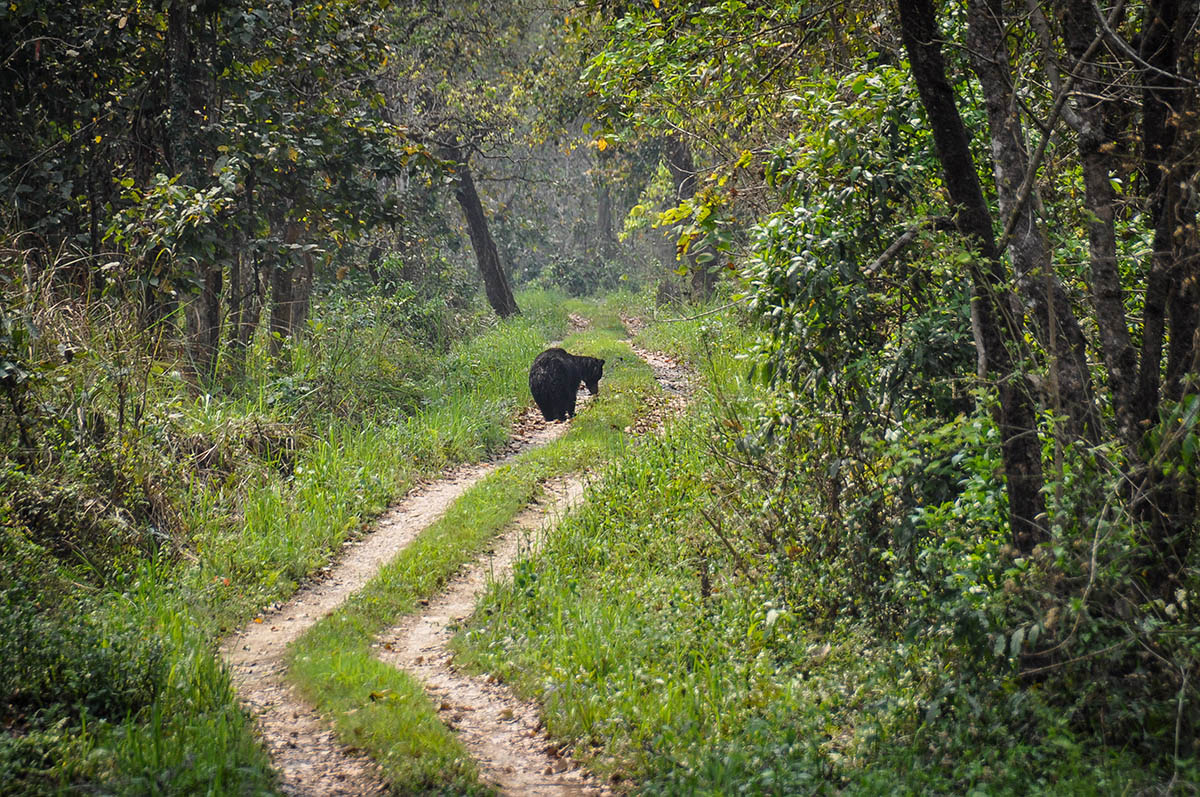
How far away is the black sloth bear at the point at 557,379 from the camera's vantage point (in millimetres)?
12141

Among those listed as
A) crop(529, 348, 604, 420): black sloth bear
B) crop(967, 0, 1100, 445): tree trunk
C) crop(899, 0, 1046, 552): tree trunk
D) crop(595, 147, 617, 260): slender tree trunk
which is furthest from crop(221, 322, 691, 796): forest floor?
crop(595, 147, 617, 260): slender tree trunk

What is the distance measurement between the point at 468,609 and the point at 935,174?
418 cm

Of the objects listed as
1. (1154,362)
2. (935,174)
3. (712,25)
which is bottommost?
(1154,362)

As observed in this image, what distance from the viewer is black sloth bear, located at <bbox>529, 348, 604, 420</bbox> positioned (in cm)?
1214

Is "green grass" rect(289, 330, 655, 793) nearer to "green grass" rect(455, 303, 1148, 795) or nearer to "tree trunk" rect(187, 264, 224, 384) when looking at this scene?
"green grass" rect(455, 303, 1148, 795)

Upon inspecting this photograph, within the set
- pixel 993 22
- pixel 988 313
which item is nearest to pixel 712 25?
pixel 993 22

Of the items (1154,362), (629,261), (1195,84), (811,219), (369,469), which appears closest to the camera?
(1195,84)

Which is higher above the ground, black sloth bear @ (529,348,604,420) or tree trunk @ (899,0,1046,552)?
tree trunk @ (899,0,1046,552)

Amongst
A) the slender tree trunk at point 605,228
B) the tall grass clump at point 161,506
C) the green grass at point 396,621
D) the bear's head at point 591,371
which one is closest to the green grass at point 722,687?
the green grass at point 396,621

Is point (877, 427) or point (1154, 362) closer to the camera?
point (1154, 362)

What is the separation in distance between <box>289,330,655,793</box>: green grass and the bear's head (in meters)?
1.21

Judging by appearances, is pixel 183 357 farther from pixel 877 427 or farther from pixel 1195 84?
pixel 1195 84

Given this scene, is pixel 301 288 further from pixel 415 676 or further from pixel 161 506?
pixel 415 676

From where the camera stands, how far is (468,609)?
665 centimetres
